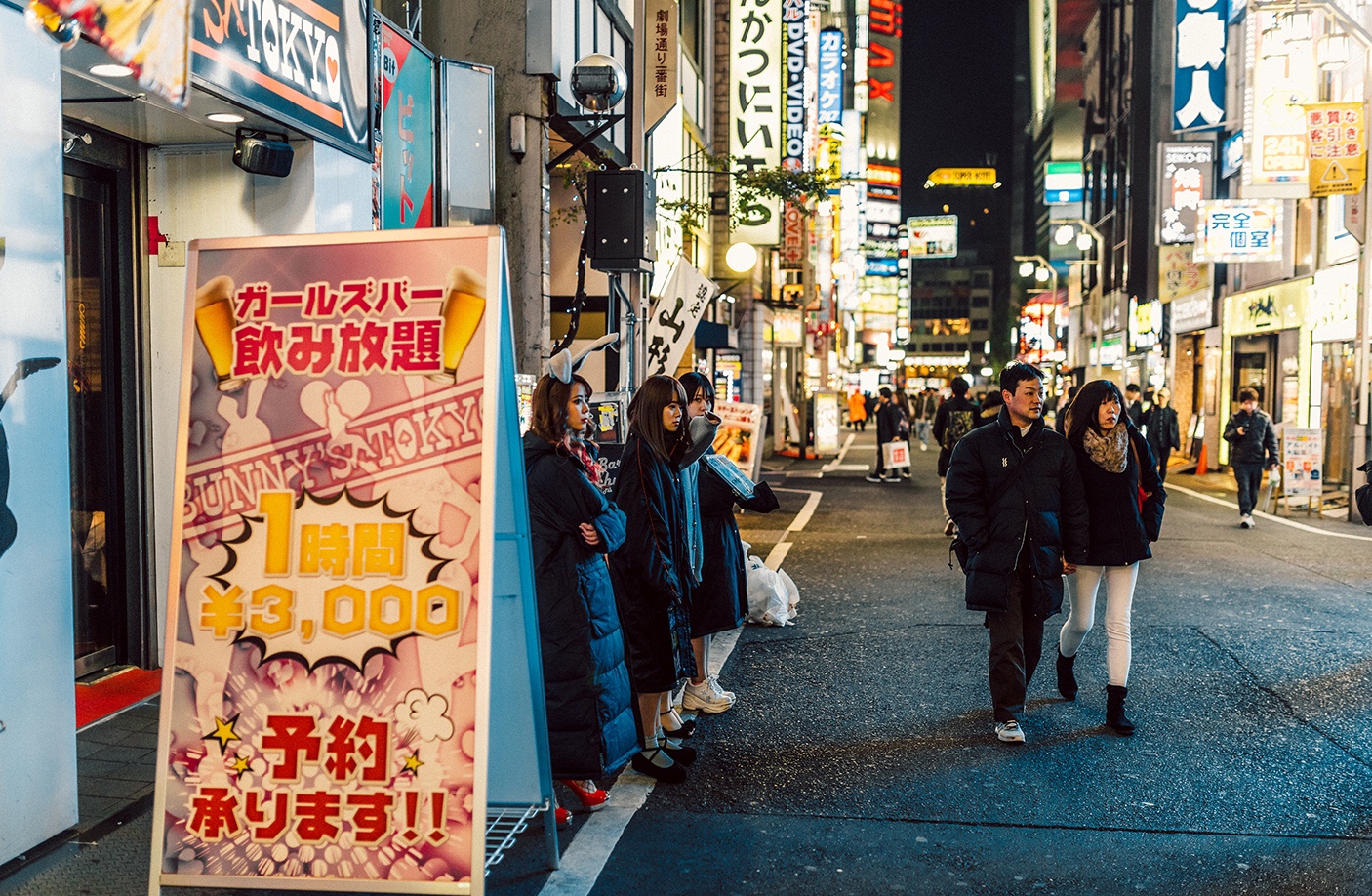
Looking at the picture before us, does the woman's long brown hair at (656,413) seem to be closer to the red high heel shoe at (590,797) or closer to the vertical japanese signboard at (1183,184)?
the red high heel shoe at (590,797)

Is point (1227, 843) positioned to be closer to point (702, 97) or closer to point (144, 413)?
point (144, 413)

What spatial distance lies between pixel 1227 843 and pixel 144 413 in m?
6.19

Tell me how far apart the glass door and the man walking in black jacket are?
486 cm

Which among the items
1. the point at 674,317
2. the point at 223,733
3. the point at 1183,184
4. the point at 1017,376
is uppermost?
the point at 1183,184

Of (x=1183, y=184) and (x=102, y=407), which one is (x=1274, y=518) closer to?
(x=102, y=407)

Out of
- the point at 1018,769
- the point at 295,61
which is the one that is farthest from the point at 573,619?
the point at 295,61

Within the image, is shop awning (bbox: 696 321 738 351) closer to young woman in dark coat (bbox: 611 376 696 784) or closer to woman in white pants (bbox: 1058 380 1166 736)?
woman in white pants (bbox: 1058 380 1166 736)

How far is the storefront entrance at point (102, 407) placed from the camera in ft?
21.7

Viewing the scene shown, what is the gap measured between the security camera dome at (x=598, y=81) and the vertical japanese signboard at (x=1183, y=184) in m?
26.6

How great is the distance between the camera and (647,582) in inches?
213

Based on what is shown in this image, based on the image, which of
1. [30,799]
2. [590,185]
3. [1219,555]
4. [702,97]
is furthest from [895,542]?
[702,97]

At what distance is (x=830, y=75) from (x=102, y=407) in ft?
120

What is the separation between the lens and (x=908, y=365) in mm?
161125

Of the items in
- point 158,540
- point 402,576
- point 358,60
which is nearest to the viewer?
point 402,576
